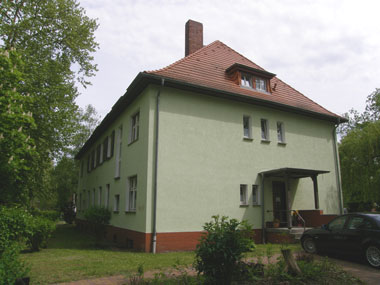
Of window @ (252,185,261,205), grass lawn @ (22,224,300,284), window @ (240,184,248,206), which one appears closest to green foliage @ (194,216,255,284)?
grass lawn @ (22,224,300,284)

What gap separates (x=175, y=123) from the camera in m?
13.2

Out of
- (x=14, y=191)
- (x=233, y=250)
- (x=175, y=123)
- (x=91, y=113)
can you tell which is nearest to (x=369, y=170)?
(x=175, y=123)

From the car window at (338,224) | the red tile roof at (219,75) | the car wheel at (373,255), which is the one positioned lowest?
the car wheel at (373,255)

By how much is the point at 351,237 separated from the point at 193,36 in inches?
573

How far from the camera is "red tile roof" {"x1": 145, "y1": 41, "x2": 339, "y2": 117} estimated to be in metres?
14.1

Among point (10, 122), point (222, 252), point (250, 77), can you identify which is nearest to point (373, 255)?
point (222, 252)

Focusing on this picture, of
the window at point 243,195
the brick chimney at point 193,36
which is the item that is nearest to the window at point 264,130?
the window at point 243,195

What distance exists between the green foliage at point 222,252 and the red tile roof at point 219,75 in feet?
29.1

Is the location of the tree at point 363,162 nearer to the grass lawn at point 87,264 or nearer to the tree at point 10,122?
the grass lawn at point 87,264

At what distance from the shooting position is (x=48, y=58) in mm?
17344

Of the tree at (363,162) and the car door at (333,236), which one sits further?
the tree at (363,162)

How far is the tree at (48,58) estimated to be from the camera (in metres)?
15.3

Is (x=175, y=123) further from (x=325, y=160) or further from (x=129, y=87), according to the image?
(x=325, y=160)

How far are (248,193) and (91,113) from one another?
32.2 meters
